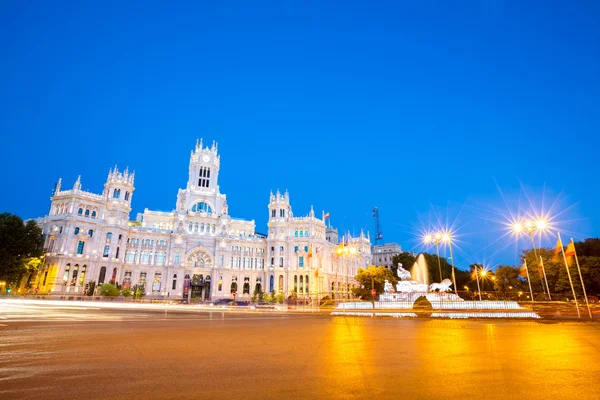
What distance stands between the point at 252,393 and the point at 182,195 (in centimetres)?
9522

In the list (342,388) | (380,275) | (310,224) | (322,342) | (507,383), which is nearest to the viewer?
(342,388)

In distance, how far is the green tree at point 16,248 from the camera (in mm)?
54156

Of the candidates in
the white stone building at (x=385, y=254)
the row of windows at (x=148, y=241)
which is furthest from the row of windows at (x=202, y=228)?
the white stone building at (x=385, y=254)

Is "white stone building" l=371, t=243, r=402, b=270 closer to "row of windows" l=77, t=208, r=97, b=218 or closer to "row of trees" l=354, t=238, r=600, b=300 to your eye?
"row of trees" l=354, t=238, r=600, b=300

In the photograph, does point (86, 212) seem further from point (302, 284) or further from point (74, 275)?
point (302, 284)

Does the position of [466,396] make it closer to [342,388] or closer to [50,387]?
[342,388]

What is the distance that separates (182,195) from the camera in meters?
94.9

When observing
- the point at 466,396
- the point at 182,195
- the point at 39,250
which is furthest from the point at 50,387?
the point at 182,195

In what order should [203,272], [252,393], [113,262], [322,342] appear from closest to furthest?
[252,393] → [322,342] → [113,262] → [203,272]

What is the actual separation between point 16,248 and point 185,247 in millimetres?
34240

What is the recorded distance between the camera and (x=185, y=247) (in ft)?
279

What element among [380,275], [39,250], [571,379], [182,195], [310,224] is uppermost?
[182,195]

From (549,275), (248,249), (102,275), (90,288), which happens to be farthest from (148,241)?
(549,275)

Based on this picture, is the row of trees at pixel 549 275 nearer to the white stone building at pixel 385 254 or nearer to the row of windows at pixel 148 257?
the row of windows at pixel 148 257
